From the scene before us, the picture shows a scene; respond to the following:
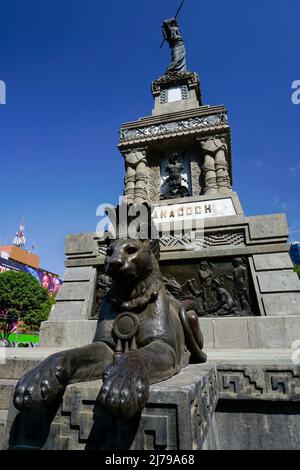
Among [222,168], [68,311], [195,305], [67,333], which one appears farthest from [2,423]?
[222,168]

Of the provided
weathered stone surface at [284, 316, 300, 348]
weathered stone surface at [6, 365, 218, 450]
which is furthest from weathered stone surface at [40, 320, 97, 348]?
weathered stone surface at [6, 365, 218, 450]

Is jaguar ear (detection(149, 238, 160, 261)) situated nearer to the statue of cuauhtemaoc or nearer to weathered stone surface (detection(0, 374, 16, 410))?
weathered stone surface (detection(0, 374, 16, 410))

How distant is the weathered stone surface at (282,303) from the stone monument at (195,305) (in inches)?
0.8

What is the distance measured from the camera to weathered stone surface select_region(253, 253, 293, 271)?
6832 millimetres

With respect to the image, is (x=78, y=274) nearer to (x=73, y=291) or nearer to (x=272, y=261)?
(x=73, y=291)

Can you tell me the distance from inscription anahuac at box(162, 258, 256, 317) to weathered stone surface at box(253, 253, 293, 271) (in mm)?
291

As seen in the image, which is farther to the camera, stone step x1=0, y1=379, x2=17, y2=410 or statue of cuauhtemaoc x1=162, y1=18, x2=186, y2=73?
statue of cuauhtemaoc x1=162, y1=18, x2=186, y2=73

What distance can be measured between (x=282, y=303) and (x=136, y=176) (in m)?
8.48

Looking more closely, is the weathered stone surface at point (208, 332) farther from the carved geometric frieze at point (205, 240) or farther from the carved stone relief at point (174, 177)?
the carved stone relief at point (174, 177)

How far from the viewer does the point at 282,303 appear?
634cm

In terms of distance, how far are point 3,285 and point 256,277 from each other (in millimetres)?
38446

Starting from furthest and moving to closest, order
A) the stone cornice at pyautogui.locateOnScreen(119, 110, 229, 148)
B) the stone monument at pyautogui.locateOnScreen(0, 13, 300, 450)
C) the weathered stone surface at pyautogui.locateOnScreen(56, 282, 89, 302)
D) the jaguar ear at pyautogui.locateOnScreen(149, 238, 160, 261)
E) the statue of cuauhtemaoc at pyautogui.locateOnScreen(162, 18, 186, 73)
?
the statue of cuauhtemaoc at pyautogui.locateOnScreen(162, 18, 186, 73), the stone cornice at pyautogui.locateOnScreen(119, 110, 229, 148), the weathered stone surface at pyautogui.locateOnScreen(56, 282, 89, 302), the jaguar ear at pyautogui.locateOnScreen(149, 238, 160, 261), the stone monument at pyautogui.locateOnScreen(0, 13, 300, 450)

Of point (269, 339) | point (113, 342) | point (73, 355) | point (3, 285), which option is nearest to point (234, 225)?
point (269, 339)
